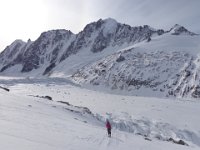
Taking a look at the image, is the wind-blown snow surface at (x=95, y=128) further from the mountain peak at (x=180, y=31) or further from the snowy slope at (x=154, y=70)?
the mountain peak at (x=180, y=31)

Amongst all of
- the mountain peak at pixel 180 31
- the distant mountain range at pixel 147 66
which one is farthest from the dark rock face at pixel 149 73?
the mountain peak at pixel 180 31

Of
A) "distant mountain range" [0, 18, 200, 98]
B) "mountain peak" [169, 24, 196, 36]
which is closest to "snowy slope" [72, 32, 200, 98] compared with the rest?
"distant mountain range" [0, 18, 200, 98]

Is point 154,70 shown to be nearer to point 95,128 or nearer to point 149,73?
point 149,73

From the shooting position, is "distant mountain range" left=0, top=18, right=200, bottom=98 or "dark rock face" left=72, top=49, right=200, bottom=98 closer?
"dark rock face" left=72, top=49, right=200, bottom=98

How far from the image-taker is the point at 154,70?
96312mm

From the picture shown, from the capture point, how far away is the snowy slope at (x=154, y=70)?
8256 centimetres

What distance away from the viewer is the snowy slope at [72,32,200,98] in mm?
82562

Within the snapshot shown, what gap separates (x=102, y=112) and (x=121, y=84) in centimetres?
5279

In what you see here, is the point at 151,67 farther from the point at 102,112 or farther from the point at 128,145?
the point at 128,145

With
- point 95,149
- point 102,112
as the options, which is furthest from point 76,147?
point 102,112

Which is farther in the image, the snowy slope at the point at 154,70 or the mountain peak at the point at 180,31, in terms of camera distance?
the mountain peak at the point at 180,31

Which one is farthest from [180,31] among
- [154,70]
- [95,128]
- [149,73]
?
[95,128]

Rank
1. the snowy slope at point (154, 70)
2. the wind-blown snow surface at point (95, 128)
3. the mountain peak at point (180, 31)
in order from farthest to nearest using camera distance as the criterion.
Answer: the mountain peak at point (180, 31), the snowy slope at point (154, 70), the wind-blown snow surface at point (95, 128)

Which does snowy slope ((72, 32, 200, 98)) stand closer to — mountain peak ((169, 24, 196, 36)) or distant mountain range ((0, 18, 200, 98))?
distant mountain range ((0, 18, 200, 98))
